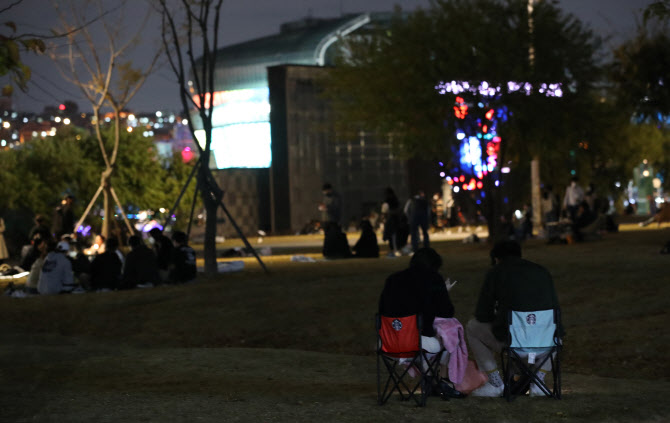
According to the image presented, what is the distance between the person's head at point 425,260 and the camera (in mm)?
9016

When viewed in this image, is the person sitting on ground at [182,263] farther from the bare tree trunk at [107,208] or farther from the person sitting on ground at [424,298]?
the person sitting on ground at [424,298]

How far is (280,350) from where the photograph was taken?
43.4 feet

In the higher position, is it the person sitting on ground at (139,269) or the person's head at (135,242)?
the person's head at (135,242)

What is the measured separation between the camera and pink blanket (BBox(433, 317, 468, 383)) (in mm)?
8883

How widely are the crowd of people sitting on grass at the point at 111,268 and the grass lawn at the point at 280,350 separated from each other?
0.59 m

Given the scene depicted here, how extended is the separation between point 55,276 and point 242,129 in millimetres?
47597

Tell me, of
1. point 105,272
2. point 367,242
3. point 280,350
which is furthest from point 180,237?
point 367,242

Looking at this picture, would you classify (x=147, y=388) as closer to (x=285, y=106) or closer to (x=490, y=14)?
(x=490, y=14)

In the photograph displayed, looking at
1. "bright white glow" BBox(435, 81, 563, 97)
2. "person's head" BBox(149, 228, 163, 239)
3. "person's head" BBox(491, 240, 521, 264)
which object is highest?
"bright white glow" BBox(435, 81, 563, 97)

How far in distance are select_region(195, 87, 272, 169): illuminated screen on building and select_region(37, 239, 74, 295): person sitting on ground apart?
40.9 meters

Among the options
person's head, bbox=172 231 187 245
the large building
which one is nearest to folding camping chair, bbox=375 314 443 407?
person's head, bbox=172 231 187 245

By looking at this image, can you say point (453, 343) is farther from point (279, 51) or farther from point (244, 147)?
point (279, 51)

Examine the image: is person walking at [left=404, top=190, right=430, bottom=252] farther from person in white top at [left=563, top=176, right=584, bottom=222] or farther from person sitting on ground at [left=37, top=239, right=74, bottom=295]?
person sitting on ground at [left=37, top=239, right=74, bottom=295]

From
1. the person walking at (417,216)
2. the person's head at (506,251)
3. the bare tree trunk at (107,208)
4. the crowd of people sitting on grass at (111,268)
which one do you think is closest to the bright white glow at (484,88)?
the person walking at (417,216)
